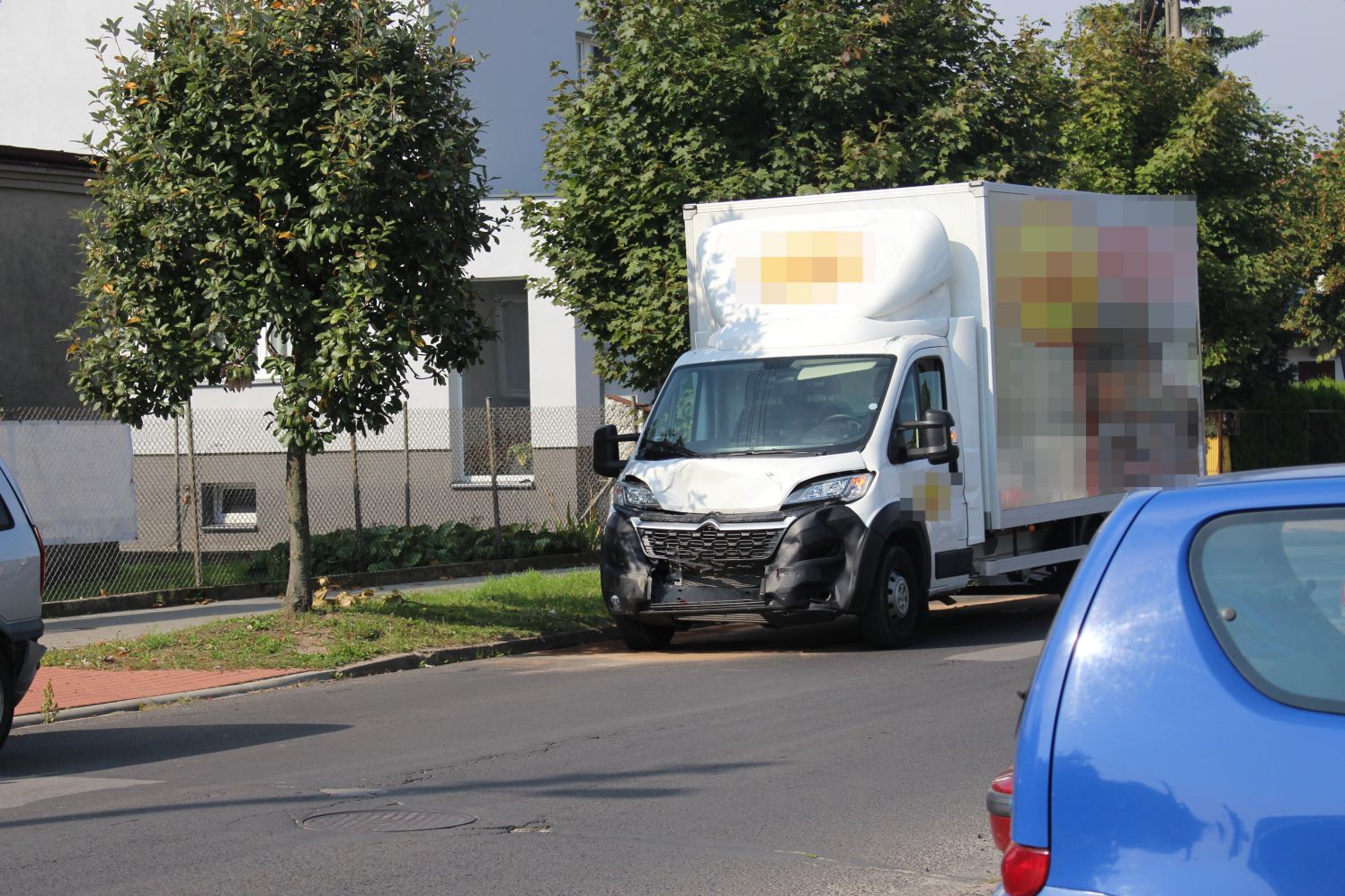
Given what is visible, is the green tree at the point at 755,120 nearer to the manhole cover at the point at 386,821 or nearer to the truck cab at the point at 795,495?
the truck cab at the point at 795,495

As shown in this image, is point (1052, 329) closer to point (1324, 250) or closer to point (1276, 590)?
point (1276, 590)

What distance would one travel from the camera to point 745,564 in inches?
479

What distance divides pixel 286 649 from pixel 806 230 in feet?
17.9

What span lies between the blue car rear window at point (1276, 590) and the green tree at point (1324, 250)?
3223cm

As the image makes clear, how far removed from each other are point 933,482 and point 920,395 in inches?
27.9

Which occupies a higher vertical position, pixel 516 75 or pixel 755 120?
pixel 516 75

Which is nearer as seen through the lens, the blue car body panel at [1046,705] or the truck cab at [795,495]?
the blue car body panel at [1046,705]

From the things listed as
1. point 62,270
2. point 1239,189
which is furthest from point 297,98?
point 1239,189

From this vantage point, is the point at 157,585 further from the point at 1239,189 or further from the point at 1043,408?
the point at 1239,189

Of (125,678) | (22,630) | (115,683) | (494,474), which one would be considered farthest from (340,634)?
(494,474)

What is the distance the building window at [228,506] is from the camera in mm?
23484

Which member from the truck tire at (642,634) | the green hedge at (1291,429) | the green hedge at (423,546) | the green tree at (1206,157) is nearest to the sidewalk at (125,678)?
the truck tire at (642,634)

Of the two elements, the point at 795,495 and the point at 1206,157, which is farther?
the point at 1206,157

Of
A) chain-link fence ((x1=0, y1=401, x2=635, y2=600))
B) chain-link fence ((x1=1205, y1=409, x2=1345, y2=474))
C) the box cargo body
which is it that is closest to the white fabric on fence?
chain-link fence ((x1=0, y1=401, x2=635, y2=600))
